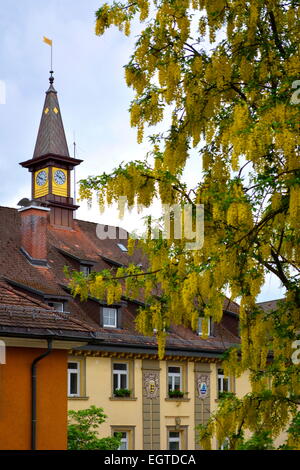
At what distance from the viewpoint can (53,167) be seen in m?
45.4

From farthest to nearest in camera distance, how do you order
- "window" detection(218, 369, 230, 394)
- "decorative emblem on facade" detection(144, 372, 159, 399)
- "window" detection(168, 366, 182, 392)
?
"window" detection(218, 369, 230, 394)
"window" detection(168, 366, 182, 392)
"decorative emblem on facade" detection(144, 372, 159, 399)

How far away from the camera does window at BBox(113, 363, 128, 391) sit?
36781 millimetres

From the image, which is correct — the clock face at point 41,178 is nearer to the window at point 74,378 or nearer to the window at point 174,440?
the window at point 74,378

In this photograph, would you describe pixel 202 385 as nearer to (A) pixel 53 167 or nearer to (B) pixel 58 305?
(B) pixel 58 305

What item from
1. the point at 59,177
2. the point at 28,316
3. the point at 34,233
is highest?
the point at 59,177

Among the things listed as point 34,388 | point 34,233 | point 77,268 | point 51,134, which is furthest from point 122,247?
point 34,388

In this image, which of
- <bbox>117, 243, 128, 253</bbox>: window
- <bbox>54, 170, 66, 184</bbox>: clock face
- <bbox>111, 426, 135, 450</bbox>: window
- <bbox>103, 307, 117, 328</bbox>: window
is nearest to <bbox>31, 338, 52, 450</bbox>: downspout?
<bbox>111, 426, 135, 450</bbox>: window

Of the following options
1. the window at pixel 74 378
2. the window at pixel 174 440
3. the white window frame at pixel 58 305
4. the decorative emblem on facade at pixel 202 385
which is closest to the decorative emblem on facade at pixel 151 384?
the window at pixel 174 440

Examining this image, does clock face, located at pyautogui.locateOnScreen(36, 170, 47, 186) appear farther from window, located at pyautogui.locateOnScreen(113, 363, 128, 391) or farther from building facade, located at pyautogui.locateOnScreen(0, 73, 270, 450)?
window, located at pyautogui.locateOnScreen(113, 363, 128, 391)

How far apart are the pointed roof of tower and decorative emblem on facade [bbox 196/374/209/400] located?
13.5 metres

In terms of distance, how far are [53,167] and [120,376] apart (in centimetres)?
1294

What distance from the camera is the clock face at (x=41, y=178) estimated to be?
149 feet

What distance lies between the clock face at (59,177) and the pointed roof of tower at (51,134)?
93cm
